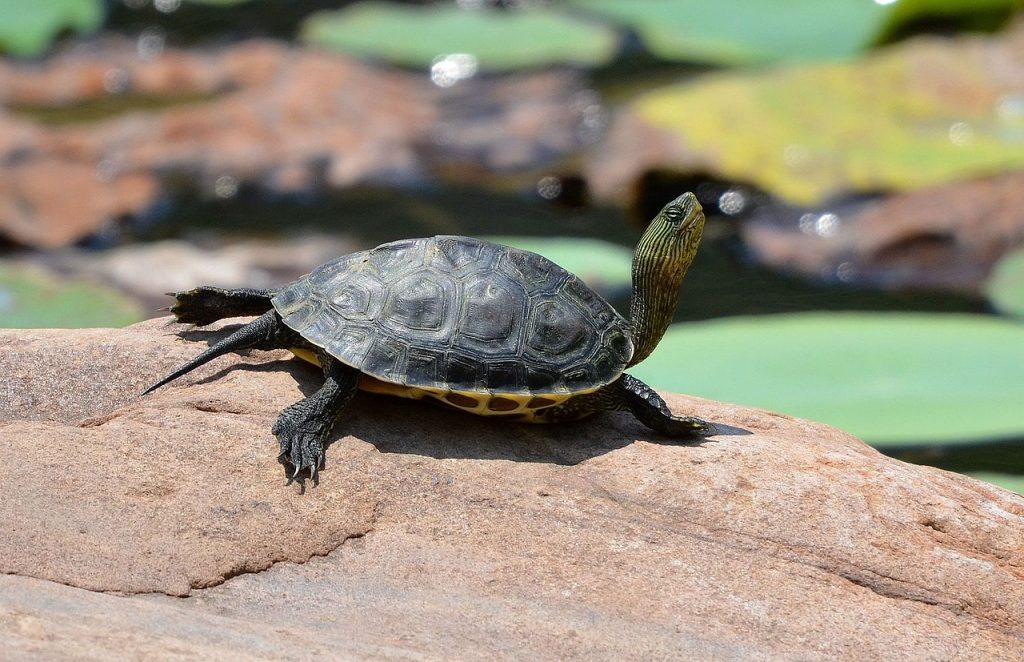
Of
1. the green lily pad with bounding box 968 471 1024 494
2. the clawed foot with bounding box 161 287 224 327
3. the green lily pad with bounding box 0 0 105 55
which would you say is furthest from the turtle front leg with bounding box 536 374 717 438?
the green lily pad with bounding box 0 0 105 55

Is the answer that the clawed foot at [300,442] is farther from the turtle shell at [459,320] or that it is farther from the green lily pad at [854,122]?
the green lily pad at [854,122]

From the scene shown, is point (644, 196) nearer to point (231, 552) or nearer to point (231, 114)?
point (231, 114)

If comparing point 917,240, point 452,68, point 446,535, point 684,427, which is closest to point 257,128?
point 452,68

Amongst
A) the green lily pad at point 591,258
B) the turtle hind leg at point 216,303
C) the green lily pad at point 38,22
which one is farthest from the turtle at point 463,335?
the green lily pad at point 38,22

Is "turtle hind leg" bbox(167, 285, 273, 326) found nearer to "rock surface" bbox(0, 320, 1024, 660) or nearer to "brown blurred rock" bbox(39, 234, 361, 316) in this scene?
"rock surface" bbox(0, 320, 1024, 660)

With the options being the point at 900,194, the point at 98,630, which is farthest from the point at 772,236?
the point at 98,630

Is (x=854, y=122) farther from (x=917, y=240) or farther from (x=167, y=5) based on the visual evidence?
(x=167, y=5)
